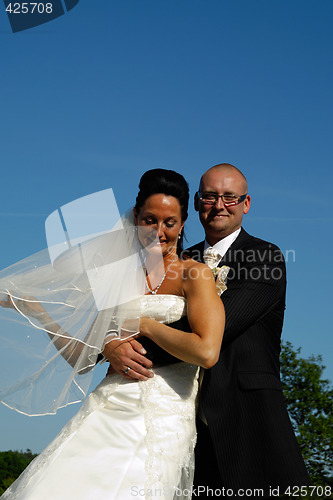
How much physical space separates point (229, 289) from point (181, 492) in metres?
1.65

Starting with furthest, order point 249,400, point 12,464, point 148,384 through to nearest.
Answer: point 12,464
point 249,400
point 148,384

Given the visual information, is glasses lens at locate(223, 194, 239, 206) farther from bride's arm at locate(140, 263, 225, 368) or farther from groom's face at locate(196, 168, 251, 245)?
bride's arm at locate(140, 263, 225, 368)

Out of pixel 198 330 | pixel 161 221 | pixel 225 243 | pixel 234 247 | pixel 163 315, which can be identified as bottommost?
pixel 198 330

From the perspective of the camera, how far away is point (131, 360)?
4.55 metres

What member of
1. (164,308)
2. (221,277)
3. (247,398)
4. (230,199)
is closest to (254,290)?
(221,277)

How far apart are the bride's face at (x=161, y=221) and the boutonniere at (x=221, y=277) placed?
604mm

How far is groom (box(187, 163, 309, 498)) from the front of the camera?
4848mm

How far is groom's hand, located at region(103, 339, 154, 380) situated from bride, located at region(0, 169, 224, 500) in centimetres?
4

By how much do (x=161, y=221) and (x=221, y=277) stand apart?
898 millimetres

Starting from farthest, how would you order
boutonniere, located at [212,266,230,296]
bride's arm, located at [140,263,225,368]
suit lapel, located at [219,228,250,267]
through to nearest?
suit lapel, located at [219,228,250,267] → boutonniere, located at [212,266,230,296] → bride's arm, located at [140,263,225,368]

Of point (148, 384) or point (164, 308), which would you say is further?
point (164, 308)

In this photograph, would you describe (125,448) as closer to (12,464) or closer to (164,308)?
(164,308)

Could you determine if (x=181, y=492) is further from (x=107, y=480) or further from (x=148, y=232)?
(x=148, y=232)

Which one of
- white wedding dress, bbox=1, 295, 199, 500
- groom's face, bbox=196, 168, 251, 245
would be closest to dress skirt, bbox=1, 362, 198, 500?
white wedding dress, bbox=1, 295, 199, 500
